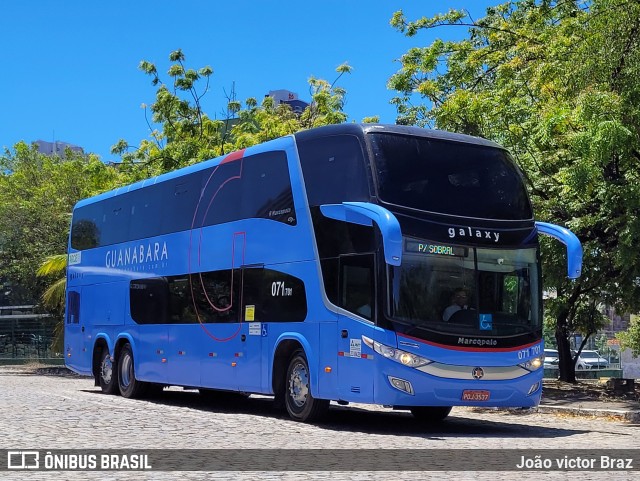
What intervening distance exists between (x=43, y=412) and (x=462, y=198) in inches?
301

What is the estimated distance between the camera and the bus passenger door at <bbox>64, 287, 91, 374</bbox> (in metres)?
23.5

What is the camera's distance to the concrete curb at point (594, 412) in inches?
678

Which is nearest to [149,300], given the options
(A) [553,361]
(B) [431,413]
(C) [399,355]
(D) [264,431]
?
(B) [431,413]

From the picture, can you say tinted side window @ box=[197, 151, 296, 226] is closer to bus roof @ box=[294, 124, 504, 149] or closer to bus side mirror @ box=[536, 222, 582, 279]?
bus roof @ box=[294, 124, 504, 149]

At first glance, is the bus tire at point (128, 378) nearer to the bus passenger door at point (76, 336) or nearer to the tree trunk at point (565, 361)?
the bus passenger door at point (76, 336)

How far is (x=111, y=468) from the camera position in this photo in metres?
9.57

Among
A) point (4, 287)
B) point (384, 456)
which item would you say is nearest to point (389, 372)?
point (384, 456)

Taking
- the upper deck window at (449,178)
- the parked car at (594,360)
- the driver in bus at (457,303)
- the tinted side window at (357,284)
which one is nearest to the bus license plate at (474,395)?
the driver in bus at (457,303)

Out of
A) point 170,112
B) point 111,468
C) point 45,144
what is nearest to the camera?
point 111,468

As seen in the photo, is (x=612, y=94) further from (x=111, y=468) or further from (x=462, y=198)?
(x=111, y=468)

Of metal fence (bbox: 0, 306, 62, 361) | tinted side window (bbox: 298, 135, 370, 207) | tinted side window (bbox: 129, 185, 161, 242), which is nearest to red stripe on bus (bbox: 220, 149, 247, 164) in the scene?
tinted side window (bbox: 298, 135, 370, 207)

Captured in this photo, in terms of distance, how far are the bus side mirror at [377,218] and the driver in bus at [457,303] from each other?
1.36 m

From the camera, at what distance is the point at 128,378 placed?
21.5 meters

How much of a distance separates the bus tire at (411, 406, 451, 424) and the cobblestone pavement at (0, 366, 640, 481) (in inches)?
7.5
